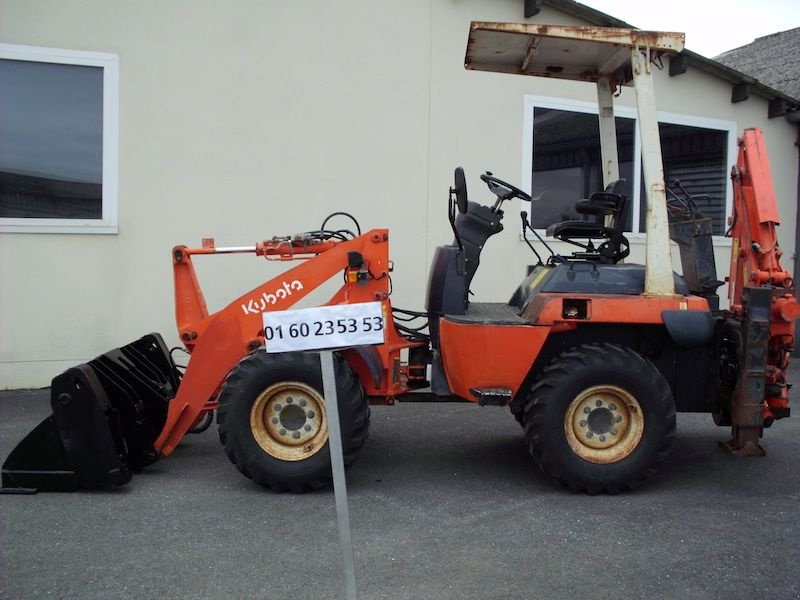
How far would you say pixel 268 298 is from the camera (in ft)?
16.1

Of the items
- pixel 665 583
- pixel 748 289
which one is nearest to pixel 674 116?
pixel 748 289

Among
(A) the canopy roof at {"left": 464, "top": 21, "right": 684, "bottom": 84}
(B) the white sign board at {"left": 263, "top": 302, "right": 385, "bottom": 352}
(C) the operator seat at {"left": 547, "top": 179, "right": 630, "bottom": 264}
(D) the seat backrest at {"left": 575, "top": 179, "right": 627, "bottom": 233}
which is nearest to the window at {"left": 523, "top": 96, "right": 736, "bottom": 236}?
(A) the canopy roof at {"left": 464, "top": 21, "right": 684, "bottom": 84}

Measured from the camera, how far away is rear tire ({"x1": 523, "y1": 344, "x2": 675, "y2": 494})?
4520mm

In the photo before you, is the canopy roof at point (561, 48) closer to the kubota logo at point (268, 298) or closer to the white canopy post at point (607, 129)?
the white canopy post at point (607, 129)

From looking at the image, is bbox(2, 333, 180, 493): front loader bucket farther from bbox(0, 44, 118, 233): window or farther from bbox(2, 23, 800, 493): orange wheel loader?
bbox(0, 44, 118, 233): window

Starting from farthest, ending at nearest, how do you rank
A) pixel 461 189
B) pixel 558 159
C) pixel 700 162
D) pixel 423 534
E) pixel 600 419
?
1. pixel 700 162
2. pixel 558 159
3. pixel 461 189
4. pixel 600 419
5. pixel 423 534

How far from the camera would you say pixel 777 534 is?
13.2 feet

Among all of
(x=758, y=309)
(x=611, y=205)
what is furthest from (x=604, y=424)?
(x=611, y=205)

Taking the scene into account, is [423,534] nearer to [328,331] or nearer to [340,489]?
[340,489]

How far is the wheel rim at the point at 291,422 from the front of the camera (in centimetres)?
461

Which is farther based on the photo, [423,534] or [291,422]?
[291,422]

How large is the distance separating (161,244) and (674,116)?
6389 mm

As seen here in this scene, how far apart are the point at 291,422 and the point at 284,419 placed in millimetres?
47

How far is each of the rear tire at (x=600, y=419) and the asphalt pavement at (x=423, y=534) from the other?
0.60ft
